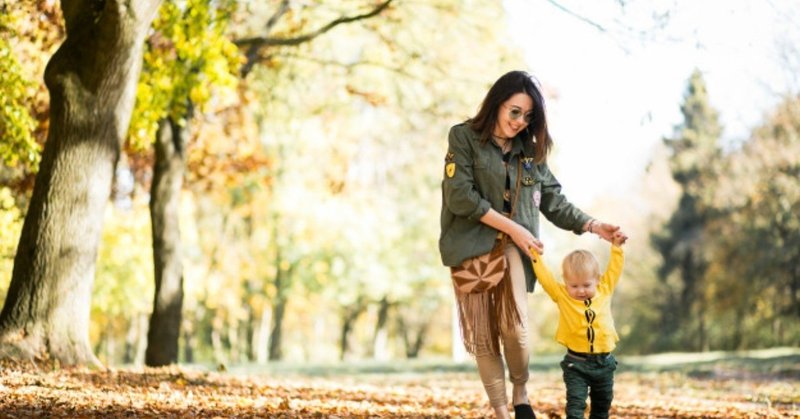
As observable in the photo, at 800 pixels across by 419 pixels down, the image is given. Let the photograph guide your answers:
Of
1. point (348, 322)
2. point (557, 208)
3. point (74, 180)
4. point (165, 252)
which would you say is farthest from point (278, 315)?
point (557, 208)

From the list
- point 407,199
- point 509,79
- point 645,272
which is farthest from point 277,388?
point 645,272

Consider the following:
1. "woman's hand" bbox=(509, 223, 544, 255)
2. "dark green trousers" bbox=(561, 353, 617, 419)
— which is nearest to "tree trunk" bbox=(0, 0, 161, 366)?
"woman's hand" bbox=(509, 223, 544, 255)

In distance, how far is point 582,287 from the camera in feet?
16.6

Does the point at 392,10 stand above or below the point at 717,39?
above

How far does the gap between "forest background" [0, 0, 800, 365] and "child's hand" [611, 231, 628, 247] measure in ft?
12.8

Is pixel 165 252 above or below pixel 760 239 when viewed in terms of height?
below

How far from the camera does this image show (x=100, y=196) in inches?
328

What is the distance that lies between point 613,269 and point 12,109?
22.7 feet

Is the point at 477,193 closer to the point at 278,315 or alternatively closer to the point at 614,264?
the point at 614,264

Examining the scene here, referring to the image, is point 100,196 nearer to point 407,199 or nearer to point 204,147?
point 204,147

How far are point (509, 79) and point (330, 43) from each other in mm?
10436

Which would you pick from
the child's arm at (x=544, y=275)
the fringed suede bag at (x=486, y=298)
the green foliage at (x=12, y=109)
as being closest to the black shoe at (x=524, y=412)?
the fringed suede bag at (x=486, y=298)

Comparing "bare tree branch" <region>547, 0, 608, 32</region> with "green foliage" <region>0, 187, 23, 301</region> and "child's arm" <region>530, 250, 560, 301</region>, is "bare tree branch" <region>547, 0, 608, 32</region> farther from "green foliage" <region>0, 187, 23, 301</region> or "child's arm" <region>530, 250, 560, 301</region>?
"green foliage" <region>0, 187, 23, 301</region>

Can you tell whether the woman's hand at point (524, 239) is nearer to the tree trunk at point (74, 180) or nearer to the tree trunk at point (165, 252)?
the tree trunk at point (74, 180)
